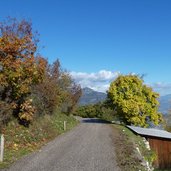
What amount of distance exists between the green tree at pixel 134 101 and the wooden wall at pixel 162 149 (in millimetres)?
13079

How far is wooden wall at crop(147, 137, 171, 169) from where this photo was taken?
86.3 feet

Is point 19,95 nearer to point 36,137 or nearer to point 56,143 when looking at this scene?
point 36,137

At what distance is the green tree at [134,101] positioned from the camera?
40219 mm

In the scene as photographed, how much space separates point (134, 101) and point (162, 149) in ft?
46.7

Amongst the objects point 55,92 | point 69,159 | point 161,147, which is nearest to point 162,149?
point 161,147

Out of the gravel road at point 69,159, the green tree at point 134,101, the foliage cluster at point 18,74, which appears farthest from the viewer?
the green tree at point 134,101

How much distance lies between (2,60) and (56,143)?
6.13 meters

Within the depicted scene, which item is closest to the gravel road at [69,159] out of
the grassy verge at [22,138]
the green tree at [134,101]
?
the grassy verge at [22,138]

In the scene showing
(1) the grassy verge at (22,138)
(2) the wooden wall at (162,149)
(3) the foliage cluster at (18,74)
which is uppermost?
(3) the foliage cluster at (18,74)

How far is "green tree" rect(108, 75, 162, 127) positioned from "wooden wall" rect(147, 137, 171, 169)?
13.1 metres

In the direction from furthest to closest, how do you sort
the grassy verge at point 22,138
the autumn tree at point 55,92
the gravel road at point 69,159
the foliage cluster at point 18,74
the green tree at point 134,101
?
the green tree at point 134,101 < the autumn tree at point 55,92 < the foliage cluster at point 18,74 < the grassy verge at point 22,138 < the gravel road at point 69,159

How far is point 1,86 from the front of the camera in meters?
20.2

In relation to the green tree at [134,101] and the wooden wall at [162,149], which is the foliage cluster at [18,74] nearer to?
Result: the wooden wall at [162,149]

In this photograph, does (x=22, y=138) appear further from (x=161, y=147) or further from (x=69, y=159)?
(x=161, y=147)
